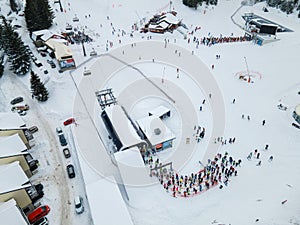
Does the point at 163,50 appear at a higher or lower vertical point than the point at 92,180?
higher

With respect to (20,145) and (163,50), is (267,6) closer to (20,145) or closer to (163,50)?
(163,50)

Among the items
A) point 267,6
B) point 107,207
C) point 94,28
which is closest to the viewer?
point 107,207

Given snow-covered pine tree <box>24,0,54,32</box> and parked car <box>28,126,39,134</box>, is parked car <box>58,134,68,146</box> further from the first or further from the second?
snow-covered pine tree <box>24,0,54,32</box>

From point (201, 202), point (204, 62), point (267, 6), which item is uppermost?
point (267, 6)

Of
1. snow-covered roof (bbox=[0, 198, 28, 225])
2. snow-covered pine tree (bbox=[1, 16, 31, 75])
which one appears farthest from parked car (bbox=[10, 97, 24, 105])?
snow-covered roof (bbox=[0, 198, 28, 225])

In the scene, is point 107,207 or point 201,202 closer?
point 107,207

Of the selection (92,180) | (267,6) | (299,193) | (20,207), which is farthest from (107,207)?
(267,6)

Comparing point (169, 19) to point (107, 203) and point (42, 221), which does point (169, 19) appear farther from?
point (42, 221)
